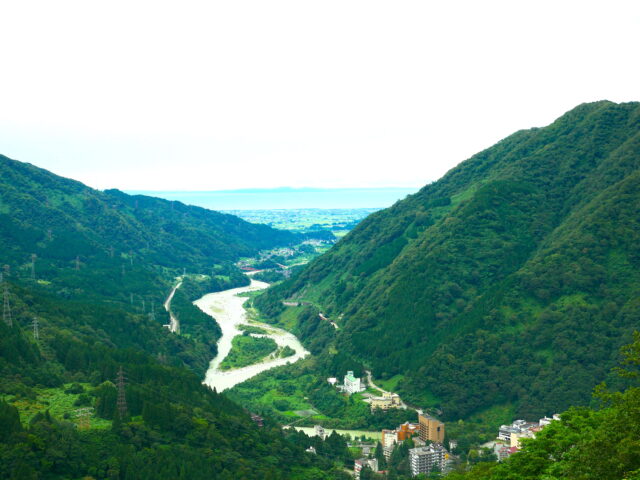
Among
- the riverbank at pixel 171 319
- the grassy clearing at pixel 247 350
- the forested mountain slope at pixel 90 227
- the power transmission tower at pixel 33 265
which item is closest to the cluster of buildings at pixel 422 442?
the grassy clearing at pixel 247 350

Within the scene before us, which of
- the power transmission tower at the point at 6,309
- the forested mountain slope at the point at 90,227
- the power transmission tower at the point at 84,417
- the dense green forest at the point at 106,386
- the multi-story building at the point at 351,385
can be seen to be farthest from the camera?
the forested mountain slope at the point at 90,227

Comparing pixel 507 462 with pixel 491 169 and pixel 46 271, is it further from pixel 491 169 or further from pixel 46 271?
pixel 46 271

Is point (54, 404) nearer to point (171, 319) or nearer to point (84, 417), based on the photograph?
point (84, 417)

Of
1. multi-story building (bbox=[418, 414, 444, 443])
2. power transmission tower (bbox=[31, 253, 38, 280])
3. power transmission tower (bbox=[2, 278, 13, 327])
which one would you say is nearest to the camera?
multi-story building (bbox=[418, 414, 444, 443])

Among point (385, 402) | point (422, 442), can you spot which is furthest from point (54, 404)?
point (385, 402)

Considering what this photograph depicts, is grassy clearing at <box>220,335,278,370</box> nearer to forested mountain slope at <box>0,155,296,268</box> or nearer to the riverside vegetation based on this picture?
the riverside vegetation

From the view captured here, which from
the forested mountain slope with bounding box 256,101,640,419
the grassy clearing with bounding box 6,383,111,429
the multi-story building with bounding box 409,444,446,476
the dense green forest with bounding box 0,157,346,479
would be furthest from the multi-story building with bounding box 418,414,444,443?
the grassy clearing with bounding box 6,383,111,429

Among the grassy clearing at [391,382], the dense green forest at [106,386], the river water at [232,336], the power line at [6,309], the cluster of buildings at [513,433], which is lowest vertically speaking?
the river water at [232,336]

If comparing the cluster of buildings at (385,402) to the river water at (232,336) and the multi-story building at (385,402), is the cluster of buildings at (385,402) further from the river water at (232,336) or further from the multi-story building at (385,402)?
the river water at (232,336)
